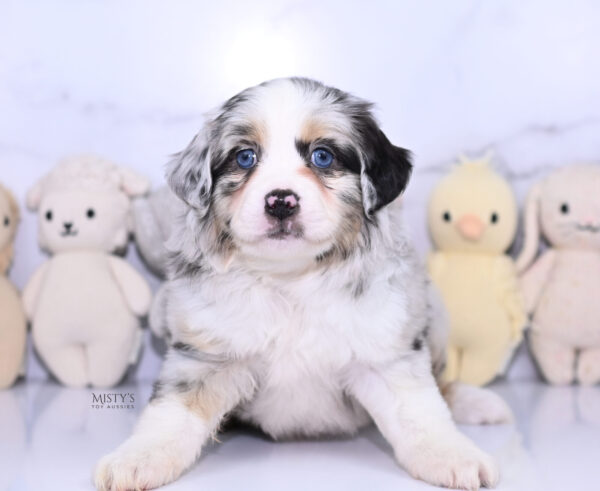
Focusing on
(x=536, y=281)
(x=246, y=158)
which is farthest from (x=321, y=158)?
(x=536, y=281)

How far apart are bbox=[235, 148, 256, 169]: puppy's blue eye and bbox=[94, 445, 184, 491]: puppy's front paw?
80 cm

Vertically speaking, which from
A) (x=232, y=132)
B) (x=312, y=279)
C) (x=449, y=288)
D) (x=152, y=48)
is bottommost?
(x=449, y=288)

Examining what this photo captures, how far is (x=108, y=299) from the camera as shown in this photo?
331 centimetres

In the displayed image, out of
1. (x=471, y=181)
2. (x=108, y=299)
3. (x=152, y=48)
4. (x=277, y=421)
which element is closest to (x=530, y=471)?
(x=277, y=421)

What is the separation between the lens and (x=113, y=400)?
305 cm

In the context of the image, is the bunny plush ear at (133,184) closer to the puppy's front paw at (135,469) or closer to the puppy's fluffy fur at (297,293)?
the puppy's fluffy fur at (297,293)

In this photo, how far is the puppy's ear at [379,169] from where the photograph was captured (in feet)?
7.30

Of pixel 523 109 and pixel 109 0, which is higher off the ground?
pixel 109 0

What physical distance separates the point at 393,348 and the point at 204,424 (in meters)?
0.56

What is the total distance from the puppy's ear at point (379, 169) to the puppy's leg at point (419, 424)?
459 millimetres

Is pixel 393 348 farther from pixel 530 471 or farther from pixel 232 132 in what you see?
pixel 232 132

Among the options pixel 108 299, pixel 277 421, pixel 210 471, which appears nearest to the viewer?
pixel 210 471

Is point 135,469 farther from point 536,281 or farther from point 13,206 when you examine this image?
point 536,281

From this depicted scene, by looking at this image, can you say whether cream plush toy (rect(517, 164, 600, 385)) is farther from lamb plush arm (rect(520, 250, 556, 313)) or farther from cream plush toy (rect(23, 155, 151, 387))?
cream plush toy (rect(23, 155, 151, 387))
